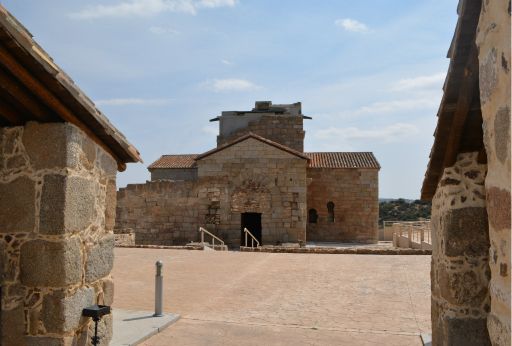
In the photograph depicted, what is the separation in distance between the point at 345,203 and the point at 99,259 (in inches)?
963

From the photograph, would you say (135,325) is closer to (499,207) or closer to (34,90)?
(34,90)

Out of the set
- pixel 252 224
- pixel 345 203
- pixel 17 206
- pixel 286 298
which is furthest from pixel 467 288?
pixel 345 203

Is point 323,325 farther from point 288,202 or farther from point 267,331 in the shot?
point 288,202

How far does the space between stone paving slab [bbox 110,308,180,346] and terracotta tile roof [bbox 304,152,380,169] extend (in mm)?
22362

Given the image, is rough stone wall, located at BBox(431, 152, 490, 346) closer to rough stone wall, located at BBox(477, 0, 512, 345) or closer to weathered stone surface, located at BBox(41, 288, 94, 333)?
rough stone wall, located at BBox(477, 0, 512, 345)

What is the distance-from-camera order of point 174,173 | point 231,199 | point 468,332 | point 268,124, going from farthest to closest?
point 268,124
point 174,173
point 231,199
point 468,332

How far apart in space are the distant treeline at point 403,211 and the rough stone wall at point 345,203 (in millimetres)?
23874

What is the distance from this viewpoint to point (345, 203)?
2873 centimetres

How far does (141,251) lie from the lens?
1709 centimetres

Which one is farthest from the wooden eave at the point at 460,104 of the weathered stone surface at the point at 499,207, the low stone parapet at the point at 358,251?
the low stone parapet at the point at 358,251

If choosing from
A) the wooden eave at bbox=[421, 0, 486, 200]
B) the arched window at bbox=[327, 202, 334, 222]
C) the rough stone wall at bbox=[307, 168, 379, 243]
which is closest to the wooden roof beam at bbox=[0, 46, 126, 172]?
the wooden eave at bbox=[421, 0, 486, 200]

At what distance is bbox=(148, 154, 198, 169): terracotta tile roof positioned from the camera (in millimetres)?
32812

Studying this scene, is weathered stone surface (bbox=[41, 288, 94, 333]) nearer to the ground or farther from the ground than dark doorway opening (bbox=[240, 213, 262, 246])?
nearer to the ground

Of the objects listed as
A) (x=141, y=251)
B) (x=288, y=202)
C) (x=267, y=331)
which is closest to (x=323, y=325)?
(x=267, y=331)
